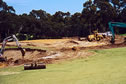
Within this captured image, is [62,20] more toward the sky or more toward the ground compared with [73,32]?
more toward the sky

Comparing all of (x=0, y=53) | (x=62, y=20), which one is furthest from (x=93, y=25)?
(x=0, y=53)

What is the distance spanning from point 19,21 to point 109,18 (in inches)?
857

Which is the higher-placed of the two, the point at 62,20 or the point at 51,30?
the point at 62,20

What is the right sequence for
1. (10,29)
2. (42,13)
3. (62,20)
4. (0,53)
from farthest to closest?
1. (42,13)
2. (62,20)
3. (10,29)
4. (0,53)

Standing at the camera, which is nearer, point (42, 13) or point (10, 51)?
point (10, 51)

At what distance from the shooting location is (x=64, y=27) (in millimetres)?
49875

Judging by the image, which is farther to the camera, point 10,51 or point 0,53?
point 10,51

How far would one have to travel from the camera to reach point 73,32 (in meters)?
50.4

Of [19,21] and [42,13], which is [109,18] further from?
[42,13]

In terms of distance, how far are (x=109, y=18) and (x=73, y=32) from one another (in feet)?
34.5

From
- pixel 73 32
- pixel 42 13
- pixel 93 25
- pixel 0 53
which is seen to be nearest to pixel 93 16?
pixel 93 25

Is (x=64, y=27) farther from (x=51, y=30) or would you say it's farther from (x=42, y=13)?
(x=42, y=13)

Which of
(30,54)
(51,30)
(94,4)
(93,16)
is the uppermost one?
(94,4)

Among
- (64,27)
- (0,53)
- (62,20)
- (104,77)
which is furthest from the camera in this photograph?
(62,20)
